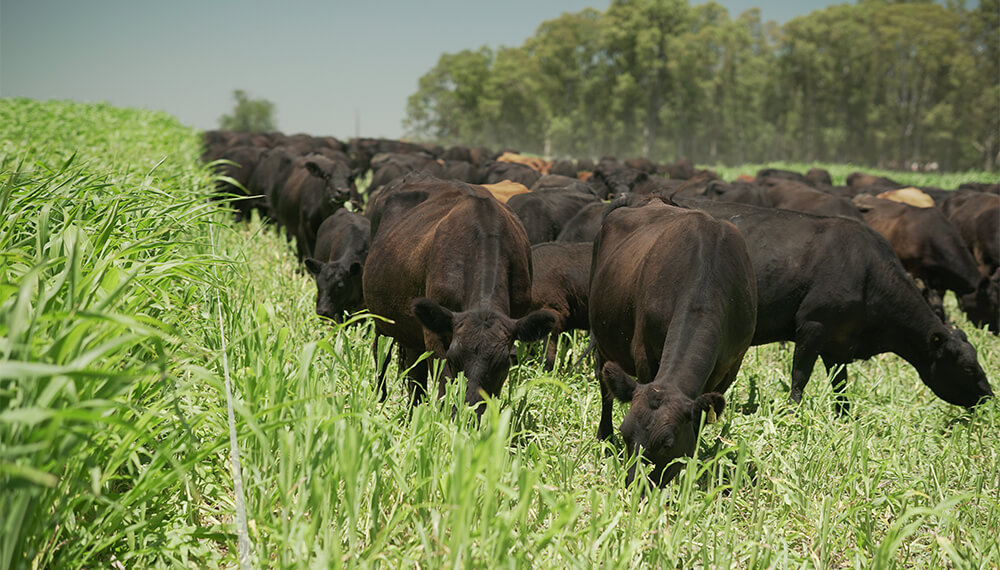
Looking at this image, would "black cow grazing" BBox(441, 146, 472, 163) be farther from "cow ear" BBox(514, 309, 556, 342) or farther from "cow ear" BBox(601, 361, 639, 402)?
"cow ear" BBox(601, 361, 639, 402)

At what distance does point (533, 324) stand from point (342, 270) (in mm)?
3614

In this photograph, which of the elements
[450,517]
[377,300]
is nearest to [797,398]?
[377,300]

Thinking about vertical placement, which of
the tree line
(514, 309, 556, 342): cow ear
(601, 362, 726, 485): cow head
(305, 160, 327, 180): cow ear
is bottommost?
(601, 362, 726, 485): cow head

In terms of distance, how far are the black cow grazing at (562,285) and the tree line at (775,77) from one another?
63.1m

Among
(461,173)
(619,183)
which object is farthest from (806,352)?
(461,173)

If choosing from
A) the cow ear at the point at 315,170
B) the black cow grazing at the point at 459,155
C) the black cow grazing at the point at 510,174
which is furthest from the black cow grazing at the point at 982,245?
the black cow grazing at the point at 459,155

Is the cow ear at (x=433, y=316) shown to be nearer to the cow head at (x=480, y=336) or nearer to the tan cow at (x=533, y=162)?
the cow head at (x=480, y=336)

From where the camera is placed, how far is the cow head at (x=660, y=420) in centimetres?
359

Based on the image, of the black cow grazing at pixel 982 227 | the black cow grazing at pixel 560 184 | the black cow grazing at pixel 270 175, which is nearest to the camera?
the black cow grazing at pixel 560 184

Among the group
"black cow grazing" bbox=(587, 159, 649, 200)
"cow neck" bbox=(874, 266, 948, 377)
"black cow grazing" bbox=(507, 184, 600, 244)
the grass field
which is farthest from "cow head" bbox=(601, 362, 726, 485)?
"black cow grazing" bbox=(587, 159, 649, 200)

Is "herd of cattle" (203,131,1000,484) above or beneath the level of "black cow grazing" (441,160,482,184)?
beneath

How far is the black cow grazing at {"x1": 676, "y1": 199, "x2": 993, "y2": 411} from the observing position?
6.43m

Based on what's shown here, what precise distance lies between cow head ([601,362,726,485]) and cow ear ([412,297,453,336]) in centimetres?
102

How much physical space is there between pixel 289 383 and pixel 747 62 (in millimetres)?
77887
